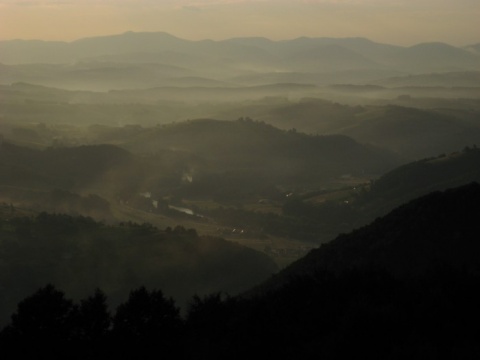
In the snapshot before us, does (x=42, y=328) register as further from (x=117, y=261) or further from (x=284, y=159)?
(x=284, y=159)

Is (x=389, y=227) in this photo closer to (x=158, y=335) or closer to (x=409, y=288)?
(x=409, y=288)

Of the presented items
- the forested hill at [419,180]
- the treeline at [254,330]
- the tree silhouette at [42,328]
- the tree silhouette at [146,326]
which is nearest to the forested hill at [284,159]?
the forested hill at [419,180]

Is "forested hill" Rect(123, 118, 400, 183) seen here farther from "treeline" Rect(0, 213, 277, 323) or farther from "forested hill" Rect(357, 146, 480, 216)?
"treeline" Rect(0, 213, 277, 323)

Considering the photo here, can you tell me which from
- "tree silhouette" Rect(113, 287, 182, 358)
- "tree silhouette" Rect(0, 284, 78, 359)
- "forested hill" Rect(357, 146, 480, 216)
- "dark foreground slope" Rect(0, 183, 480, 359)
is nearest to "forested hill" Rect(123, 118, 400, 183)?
"forested hill" Rect(357, 146, 480, 216)

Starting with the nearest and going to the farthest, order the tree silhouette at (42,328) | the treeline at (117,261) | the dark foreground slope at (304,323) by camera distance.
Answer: the dark foreground slope at (304,323) → the tree silhouette at (42,328) → the treeline at (117,261)

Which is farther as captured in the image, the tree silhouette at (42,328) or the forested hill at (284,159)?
the forested hill at (284,159)

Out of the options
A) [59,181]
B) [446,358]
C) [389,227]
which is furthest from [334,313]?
[59,181]

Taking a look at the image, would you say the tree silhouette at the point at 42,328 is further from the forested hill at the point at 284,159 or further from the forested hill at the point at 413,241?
the forested hill at the point at 284,159
